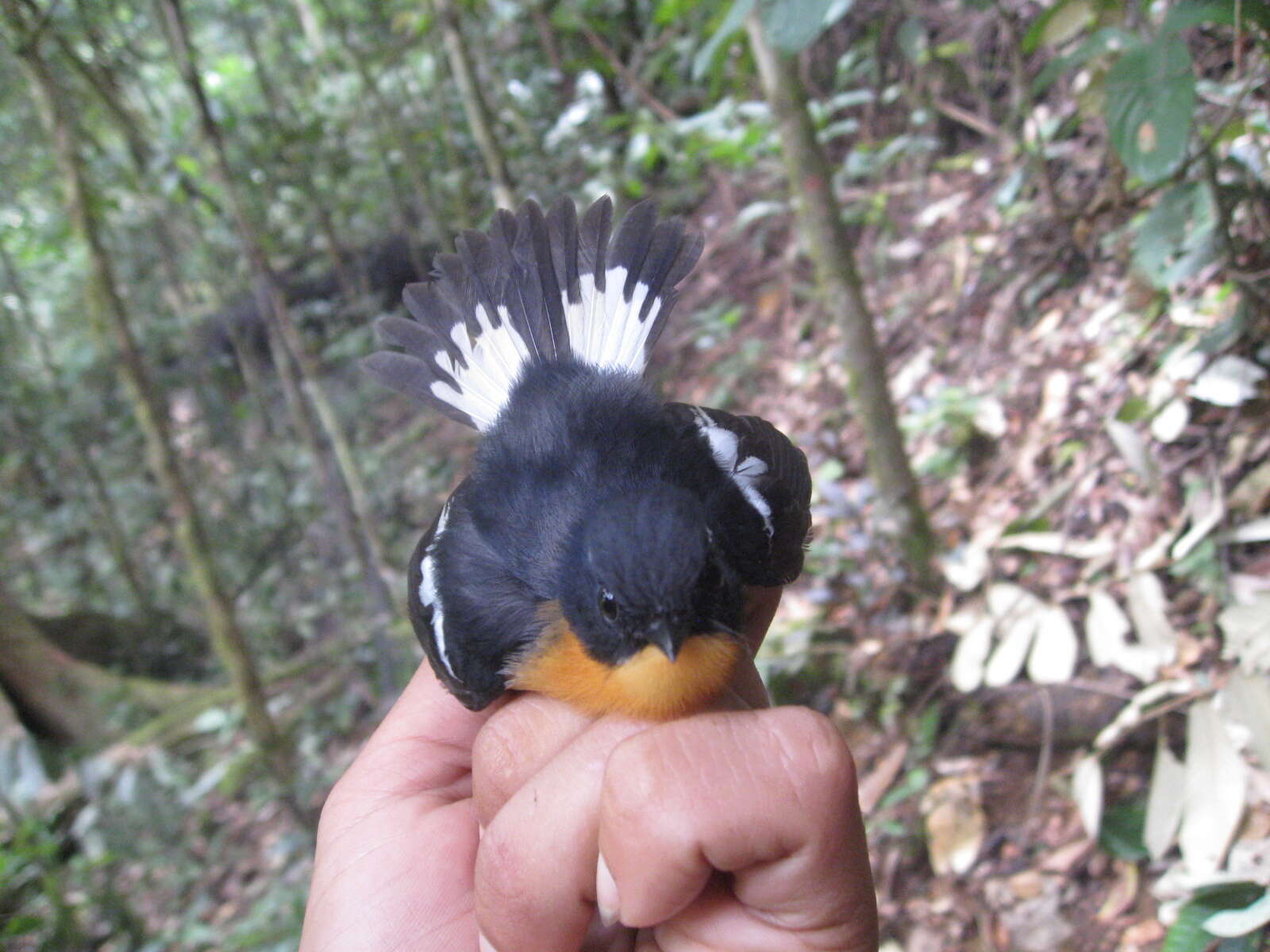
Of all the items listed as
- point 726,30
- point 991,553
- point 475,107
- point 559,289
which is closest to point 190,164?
point 475,107

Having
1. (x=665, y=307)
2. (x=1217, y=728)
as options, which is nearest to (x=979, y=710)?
(x=1217, y=728)

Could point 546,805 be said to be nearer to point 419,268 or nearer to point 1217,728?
point 1217,728

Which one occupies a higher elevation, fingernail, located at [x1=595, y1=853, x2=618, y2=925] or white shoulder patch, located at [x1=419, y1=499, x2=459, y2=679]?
white shoulder patch, located at [x1=419, y1=499, x2=459, y2=679]

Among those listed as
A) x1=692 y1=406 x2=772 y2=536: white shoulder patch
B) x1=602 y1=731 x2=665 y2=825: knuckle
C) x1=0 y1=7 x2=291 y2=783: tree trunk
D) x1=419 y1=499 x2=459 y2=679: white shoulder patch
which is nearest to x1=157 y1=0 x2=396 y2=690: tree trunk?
x1=0 y1=7 x2=291 y2=783: tree trunk

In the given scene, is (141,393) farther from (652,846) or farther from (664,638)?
(652,846)

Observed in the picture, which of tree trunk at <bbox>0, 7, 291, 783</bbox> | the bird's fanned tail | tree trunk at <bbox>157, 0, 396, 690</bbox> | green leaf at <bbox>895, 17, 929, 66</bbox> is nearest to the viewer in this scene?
the bird's fanned tail

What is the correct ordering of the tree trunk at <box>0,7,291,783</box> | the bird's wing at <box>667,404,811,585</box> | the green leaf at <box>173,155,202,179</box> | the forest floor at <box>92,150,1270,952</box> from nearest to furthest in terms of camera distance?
the bird's wing at <box>667,404,811,585</box>, the forest floor at <box>92,150,1270,952</box>, the tree trunk at <box>0,7,291,783</box>, the green leaf at <box>173,155,202,179</box>

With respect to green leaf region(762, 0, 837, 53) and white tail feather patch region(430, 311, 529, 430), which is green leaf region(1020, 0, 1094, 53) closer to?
green leaf region(762, 0, 837, 53)
